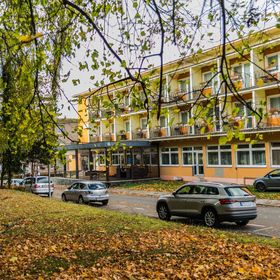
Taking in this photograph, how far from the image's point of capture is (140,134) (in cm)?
4456

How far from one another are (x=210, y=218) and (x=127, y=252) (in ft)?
24.1

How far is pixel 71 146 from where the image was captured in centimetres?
4291

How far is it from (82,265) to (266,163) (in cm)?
2534

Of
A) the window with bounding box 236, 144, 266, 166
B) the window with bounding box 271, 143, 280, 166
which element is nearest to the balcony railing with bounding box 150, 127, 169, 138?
the window with bounding box 236, 144, 266, 166

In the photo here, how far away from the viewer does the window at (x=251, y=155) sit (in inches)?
1215

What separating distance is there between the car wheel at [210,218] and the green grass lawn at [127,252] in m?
2.88

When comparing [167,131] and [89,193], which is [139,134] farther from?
[89,193]

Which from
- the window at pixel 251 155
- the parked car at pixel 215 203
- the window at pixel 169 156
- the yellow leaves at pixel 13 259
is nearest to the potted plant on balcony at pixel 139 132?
the window at pixel 169 156

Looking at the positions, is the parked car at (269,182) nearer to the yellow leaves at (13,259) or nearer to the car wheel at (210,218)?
the car wheel at (210,218)

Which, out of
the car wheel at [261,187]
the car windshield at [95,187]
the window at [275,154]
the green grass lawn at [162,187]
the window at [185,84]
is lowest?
the green grass lawn at [162,187]

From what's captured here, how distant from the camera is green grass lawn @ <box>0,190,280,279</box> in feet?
22.4

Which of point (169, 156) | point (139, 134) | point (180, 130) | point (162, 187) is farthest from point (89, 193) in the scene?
point (139, 134)

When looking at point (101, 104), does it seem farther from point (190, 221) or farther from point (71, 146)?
point (71, 146)

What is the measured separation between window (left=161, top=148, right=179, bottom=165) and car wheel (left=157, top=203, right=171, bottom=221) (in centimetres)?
2241
